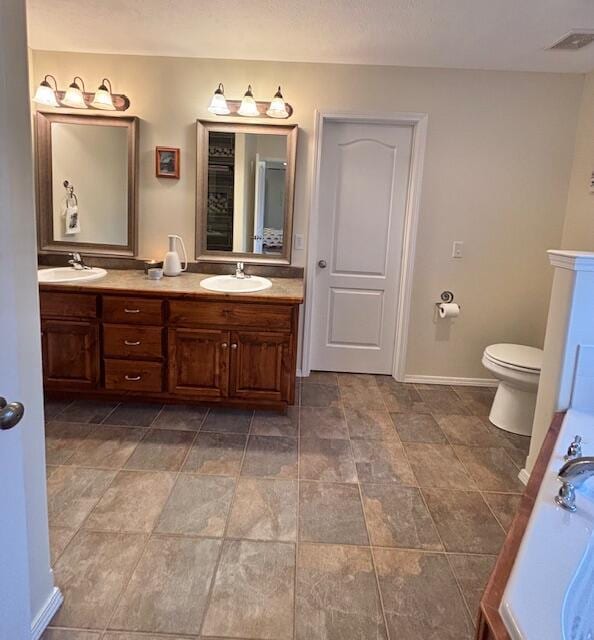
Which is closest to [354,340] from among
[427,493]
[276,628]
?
[427,493]

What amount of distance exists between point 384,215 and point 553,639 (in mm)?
2937

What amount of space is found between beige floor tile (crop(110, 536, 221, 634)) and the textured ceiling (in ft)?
8.22

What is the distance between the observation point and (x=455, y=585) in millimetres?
1641

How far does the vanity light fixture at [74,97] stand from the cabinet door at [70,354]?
146 cm

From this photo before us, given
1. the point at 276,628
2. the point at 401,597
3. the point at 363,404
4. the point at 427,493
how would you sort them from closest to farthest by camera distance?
the point at 276,628, the point at 401,597, the point at 427,493, the point at 363,404

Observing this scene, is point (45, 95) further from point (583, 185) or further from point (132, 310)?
point (583, 185)

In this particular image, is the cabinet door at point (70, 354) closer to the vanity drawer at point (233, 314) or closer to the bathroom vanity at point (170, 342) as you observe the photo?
the bathroom vanity at point (170, 342)

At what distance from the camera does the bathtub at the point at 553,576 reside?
1.00m

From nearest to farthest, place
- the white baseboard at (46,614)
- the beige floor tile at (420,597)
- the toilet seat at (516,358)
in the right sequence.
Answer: the white baseboard at (46,614)
the beige floor tile at (420,597)
the toilet seat at (516,358)

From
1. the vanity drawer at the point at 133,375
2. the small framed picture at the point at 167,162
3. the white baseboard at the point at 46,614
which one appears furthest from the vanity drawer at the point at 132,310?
the white baseboard at the point at 46,614

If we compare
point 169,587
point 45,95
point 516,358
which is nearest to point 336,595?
point 169,587

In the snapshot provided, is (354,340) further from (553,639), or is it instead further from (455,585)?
(553,639)

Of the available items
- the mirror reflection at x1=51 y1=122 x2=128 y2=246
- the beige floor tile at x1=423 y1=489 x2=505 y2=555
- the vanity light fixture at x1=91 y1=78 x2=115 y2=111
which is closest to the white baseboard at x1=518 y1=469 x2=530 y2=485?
the beige floor tile at x1=423 y1=489 x2=505 y2=555

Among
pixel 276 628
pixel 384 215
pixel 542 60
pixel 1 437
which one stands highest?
pixel 542 60
